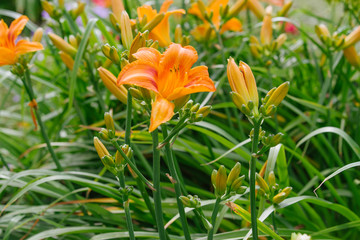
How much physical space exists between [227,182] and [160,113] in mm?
199

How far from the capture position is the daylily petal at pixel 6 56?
96 centimetres

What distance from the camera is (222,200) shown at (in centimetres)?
73

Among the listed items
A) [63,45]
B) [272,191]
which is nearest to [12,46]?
[63,45]

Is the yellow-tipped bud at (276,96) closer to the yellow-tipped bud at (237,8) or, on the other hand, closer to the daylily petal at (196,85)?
the daylily petal at (196,85)

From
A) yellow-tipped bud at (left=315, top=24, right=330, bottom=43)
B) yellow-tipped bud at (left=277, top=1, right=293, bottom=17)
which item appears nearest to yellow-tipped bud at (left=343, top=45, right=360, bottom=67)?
yellow-tipped bud at (left=315, top=24, right=330, bottom=43)

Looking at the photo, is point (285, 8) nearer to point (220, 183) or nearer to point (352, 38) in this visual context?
point (352, 38)

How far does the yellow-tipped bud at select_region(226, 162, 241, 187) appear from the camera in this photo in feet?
2.34

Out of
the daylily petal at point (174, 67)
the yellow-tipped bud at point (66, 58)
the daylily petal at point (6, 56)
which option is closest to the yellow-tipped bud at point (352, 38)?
the daylily petal at point (174, 67)

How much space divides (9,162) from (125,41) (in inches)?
40.2

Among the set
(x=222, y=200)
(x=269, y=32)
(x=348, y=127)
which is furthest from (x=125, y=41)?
(x=348, y=127)

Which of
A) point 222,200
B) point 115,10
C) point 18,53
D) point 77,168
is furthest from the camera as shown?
point 77,168

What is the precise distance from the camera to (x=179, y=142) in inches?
47.3

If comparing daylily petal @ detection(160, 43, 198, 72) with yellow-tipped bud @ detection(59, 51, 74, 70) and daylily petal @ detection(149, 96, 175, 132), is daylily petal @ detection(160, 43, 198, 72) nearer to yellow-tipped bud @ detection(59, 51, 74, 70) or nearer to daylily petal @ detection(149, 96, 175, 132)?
daylily petal @ detection(149, 96, 175, 132)

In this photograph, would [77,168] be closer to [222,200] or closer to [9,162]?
[9,162]
